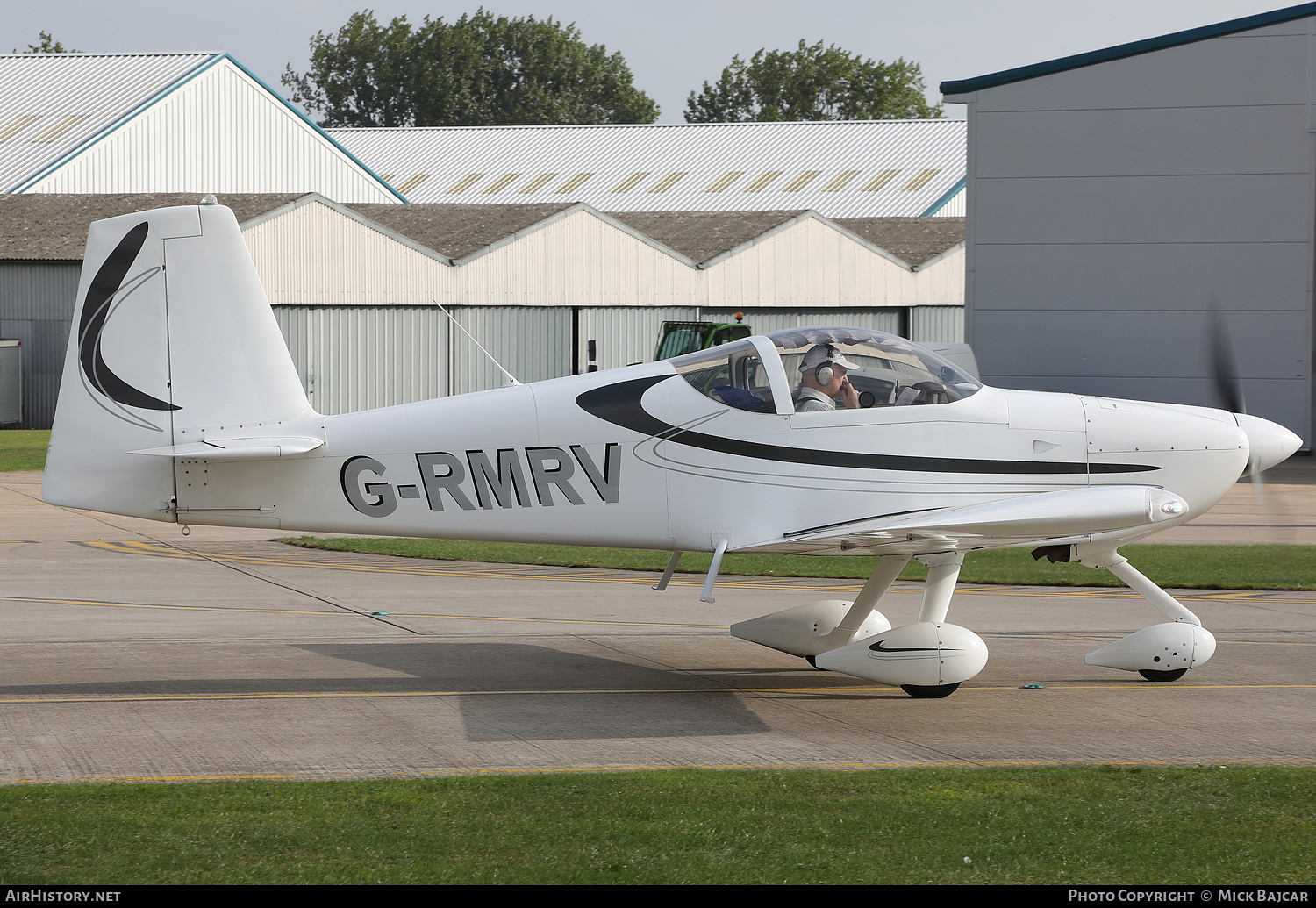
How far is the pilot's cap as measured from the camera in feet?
30.1

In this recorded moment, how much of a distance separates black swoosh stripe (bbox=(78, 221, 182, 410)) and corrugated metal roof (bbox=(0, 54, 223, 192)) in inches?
1491

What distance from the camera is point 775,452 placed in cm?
917

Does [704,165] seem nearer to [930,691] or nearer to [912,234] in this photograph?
[912,234]

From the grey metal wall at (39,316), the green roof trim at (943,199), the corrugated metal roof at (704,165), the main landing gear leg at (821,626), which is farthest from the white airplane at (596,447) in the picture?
the corrugated metal roof at (704,165)

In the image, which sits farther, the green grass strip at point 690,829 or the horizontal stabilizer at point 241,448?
the horizontal stabilizer at point 241,448

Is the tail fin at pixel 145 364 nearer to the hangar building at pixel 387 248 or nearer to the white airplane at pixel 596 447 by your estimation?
the white airplane at pixel 596 447

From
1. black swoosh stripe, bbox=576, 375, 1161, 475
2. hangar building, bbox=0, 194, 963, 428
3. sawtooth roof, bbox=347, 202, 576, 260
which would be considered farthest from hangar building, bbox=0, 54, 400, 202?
black swoosh stripe, bbox=576, 375, 1161, 475

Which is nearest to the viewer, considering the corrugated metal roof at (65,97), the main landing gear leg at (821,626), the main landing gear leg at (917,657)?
the main landing gear leg at (917,657)

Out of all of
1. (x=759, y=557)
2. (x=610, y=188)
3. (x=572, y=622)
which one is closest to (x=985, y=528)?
(x=572, y=622)

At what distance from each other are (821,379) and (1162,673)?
319 centimetres

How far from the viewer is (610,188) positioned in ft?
187

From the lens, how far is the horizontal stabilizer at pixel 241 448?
8938 millimetres

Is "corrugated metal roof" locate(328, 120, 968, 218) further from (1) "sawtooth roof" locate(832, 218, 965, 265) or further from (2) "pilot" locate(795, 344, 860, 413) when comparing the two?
(2) "pilot" locate(795, 344, 860, 413)

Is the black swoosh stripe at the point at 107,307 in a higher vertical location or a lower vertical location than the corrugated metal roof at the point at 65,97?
lower
